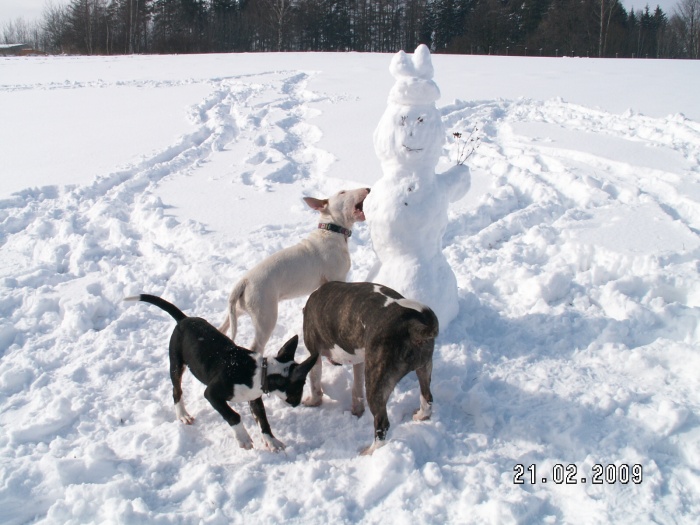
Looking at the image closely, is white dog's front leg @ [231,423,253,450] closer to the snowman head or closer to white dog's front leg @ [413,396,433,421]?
white dog's front leg @ [413,396,433,421]

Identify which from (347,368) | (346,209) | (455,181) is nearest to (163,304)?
(347,368)

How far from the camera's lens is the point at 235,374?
126 inches

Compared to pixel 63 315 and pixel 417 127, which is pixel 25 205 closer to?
pixel 63 315

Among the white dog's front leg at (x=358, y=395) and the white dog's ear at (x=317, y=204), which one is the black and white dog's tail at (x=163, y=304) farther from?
the white dog's ear at (x=317, y=204)

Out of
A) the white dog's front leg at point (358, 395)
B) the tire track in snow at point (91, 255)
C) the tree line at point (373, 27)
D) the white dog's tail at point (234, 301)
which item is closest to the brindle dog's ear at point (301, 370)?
the white dog's front leg at point (358, 395)

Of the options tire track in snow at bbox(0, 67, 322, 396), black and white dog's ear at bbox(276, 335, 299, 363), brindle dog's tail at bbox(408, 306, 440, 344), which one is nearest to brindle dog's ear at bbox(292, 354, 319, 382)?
black and white dog's ear at bbox(276, 335, 299, 363)

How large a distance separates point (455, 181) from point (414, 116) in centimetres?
64

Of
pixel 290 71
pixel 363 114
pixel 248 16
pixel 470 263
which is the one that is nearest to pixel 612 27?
pixel 248 16

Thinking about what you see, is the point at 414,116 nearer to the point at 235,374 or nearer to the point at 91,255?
the point at 235,374

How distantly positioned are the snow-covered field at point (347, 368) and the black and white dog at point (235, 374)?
0.60 feet

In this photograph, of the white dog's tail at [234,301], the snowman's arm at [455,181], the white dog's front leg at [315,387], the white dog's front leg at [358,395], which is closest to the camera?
the white dog's front leg at [358,395]

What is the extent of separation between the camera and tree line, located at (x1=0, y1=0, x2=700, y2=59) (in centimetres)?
4241

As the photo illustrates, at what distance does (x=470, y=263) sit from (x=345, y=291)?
2.13 m

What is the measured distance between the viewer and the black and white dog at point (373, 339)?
3043 mm
